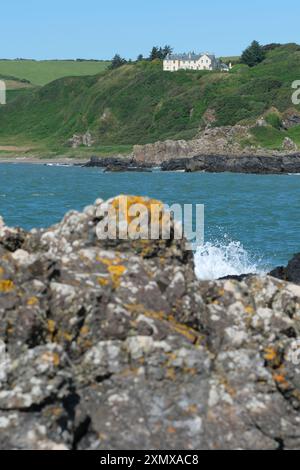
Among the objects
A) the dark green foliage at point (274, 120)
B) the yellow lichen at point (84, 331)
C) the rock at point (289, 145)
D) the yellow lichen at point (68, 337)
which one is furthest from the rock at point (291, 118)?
the yellow lichen at point (68, 337)

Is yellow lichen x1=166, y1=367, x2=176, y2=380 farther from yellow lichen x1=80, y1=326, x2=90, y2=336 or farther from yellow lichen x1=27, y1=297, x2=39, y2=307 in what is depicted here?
yellow lichen x1=27, y1=297, x2=39, y2=307

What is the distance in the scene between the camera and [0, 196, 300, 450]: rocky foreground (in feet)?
27.2

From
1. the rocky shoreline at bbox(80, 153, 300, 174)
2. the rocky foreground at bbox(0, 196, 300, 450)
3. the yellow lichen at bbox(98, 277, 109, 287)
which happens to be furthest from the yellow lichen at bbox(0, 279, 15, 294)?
the rocky shoreline at bbox(80, 153, 300, 174)

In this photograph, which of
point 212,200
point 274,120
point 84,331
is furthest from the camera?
point 274,120

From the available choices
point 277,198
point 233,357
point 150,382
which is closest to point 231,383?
point 233,357

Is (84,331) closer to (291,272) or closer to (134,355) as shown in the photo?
(134,355)

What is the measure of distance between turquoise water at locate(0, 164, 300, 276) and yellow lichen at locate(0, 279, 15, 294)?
2230 centimetres

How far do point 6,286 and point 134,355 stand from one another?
151 cm

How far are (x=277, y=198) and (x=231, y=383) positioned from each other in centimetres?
7578

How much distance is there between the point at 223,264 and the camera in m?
31.3

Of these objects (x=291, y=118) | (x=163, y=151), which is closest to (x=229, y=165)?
(x=163, y=151)

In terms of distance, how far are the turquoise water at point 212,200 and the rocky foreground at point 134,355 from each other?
2128 centimetres
